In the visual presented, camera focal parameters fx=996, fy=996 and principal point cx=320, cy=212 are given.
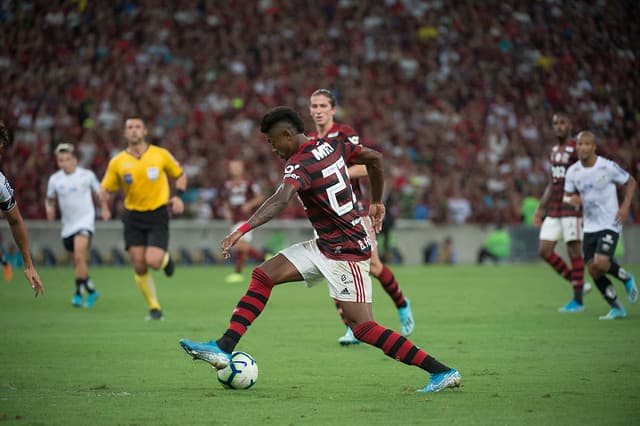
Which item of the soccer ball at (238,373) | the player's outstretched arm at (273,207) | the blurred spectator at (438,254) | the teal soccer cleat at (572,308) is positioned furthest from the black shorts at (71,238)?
the blurred spectator at (438,254)

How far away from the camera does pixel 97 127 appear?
99.6 feet

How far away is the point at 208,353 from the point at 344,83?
26.3m

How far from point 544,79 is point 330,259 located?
26.6m

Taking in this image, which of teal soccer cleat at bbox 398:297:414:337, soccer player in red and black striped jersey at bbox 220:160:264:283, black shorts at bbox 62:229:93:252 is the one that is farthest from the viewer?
soccer player in red and black striped jersey at bbox 220:160:264:283

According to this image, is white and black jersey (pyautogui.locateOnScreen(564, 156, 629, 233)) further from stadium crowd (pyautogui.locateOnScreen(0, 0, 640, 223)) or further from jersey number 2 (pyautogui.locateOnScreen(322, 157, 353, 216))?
stadium crowd (pyautogui.locateOnScreen(0, 0, 640, 223))

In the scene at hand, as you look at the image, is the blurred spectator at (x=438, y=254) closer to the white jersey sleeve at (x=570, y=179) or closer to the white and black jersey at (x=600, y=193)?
the white jersey sleeve at (x=570, y=179)

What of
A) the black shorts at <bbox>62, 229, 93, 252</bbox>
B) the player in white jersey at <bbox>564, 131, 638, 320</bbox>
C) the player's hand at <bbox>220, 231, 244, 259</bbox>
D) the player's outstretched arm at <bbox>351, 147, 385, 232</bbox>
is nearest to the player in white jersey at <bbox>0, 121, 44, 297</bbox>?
the player's hand at <bbox>220, 231, 244, 259</bbox>

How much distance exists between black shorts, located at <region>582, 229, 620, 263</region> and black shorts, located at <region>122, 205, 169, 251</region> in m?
5.55

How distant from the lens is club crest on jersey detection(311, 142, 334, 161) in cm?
724

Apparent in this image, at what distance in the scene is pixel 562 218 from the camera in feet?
47.0

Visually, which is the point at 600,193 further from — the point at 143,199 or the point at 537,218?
the point at 143,199

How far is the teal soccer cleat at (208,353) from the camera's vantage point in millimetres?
7082

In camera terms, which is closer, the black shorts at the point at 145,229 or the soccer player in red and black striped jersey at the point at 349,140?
the soccer player in red and black striped jersey at the point at 349,140

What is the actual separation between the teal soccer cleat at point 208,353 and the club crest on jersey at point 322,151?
1.56 metres
